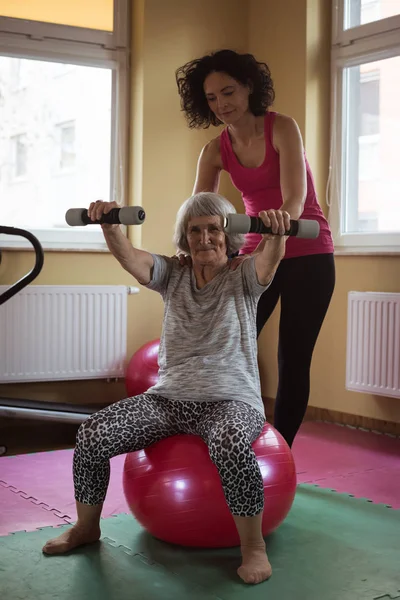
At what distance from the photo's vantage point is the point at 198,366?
226 centimetres

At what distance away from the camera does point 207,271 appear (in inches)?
93.8

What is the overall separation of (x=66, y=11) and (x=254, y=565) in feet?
11.3

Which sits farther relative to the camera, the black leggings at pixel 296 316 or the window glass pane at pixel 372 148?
the window glass pane at pixel 372 148

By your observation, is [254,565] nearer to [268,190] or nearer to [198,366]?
[198,366]

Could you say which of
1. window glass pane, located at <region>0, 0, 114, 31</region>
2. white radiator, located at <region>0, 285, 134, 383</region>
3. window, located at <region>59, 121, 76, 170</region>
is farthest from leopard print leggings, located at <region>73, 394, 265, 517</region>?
window glass pane, located at <region>0, 0, 114, 31</region>

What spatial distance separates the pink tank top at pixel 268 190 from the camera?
2.65 metres

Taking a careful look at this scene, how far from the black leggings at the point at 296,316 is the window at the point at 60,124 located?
192 cm

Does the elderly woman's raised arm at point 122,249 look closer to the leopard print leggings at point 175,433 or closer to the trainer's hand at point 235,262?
the trainer's hand at point 235,262

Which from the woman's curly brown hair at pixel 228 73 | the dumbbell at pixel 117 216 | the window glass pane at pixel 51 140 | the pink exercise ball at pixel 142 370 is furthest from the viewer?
the window glass pane at pixel 51 140

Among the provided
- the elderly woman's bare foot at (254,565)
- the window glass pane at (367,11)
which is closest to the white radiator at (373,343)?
the window glass pane at (367,11)

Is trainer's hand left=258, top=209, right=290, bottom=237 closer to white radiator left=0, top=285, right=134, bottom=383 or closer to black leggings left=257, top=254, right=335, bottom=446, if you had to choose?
black leggings left=257, top=254, right=335, bottom=446

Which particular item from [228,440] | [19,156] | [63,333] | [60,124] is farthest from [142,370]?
[228,440]

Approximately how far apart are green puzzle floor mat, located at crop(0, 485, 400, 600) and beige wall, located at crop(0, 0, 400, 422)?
175 cm

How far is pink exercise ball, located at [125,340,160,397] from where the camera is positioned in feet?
13.1
